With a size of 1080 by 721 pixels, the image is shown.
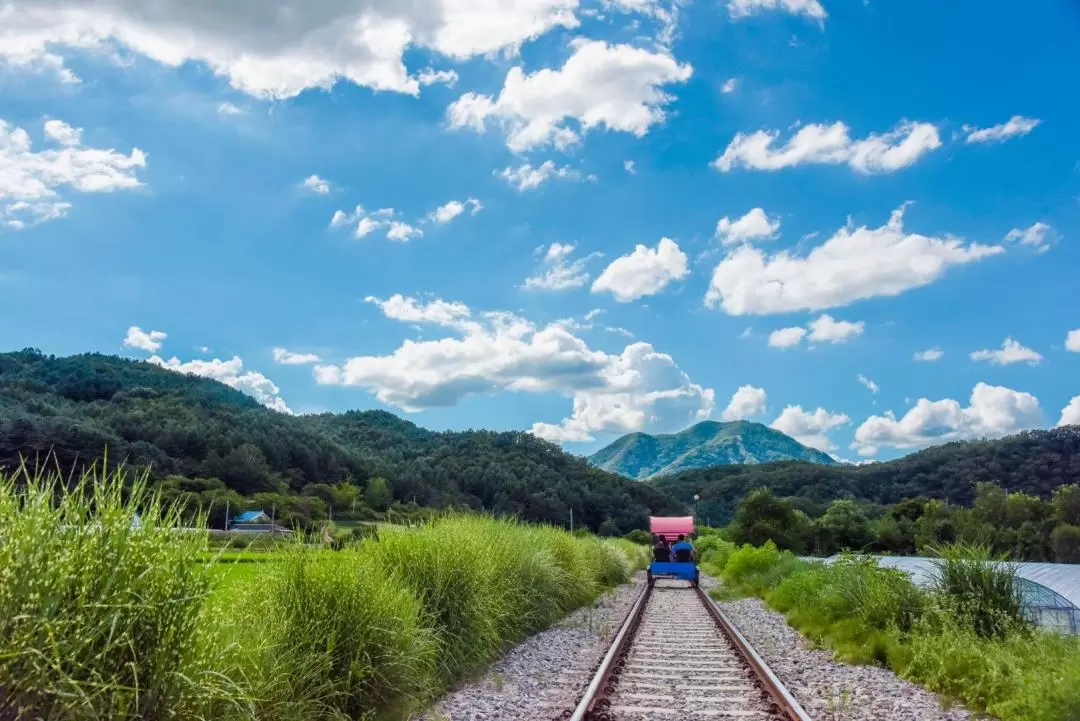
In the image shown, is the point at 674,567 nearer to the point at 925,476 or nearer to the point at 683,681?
the point at 683,681

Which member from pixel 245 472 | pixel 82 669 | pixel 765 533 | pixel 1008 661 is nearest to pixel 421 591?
pixel 82 669

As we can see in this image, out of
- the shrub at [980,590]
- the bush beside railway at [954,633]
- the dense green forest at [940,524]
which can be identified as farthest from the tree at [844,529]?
the shrub at [980,590]

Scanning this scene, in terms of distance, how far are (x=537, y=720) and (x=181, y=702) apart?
3.66 metres

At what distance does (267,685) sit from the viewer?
218 inches

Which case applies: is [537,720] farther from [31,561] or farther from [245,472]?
[245,472]

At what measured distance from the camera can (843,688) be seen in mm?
8539

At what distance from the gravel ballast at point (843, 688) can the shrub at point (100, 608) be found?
18.6 ft

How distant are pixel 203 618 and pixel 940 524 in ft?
263

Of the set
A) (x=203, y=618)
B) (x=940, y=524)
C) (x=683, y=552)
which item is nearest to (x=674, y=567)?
(x=683, y=552)

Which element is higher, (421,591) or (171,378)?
(171,378)

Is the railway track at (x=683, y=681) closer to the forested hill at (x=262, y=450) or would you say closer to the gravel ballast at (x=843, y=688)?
the gravel ballast at (x=843, y=688)

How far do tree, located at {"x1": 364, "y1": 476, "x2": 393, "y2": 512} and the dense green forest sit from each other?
30.1 meters

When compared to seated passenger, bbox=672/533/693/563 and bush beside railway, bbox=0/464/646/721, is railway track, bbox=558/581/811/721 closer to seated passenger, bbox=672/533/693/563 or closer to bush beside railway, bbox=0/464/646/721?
bush beside railway, bbox=0/464/646/721

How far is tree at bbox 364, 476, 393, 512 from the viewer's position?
230 ft
